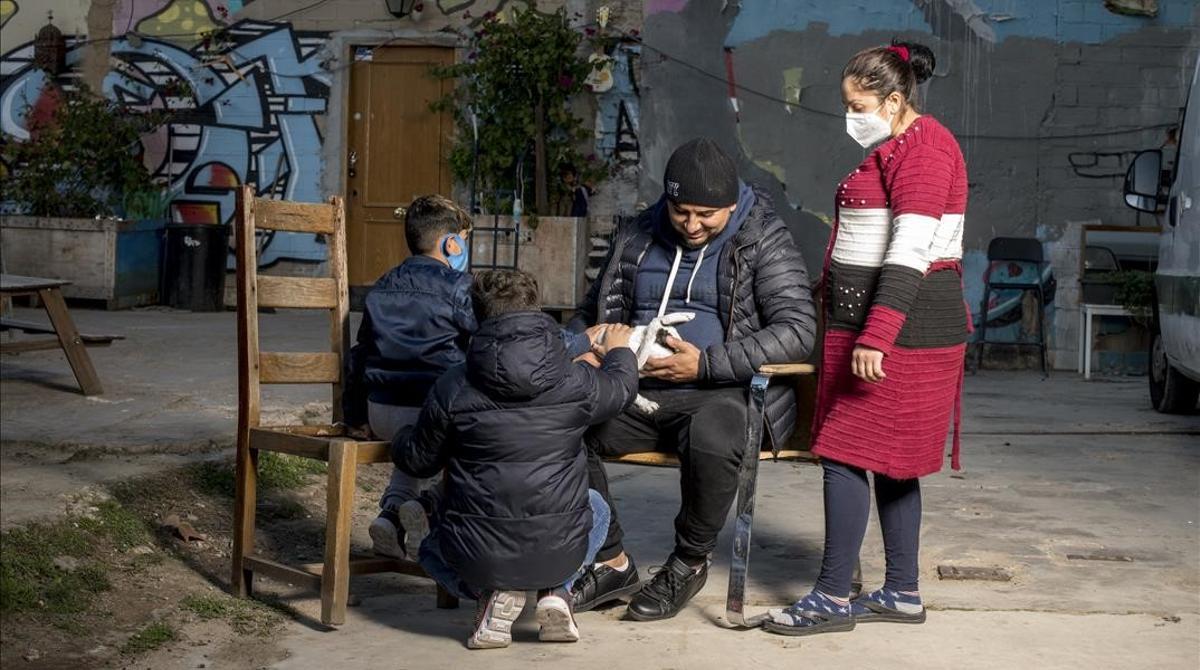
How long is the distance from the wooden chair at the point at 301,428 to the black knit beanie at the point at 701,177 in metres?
1.07

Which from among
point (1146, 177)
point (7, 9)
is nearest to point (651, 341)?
point (1146, 177)

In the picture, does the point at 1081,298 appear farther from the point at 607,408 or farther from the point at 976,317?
the point at 607,408

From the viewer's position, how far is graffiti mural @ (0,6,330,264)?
14672 mm

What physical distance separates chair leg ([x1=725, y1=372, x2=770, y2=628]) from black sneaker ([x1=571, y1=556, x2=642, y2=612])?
0.38m

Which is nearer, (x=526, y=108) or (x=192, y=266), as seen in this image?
(x=526, y=108)

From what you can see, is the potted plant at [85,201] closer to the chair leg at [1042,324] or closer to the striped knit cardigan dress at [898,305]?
the chair leg at [1042,324]

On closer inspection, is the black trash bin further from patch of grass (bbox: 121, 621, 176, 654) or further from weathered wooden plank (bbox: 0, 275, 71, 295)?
patch of grass (bbox: 121, 621, 176, 654)

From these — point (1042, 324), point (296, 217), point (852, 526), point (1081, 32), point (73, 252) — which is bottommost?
point (852, 526)

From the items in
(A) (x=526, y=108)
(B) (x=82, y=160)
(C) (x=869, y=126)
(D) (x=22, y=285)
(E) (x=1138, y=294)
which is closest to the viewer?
(C) (x=869, y=126)

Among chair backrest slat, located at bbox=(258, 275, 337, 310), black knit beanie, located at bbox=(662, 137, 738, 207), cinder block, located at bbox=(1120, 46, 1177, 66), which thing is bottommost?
chair backrest slat, located at bbox=(258, 275, 337, 310)

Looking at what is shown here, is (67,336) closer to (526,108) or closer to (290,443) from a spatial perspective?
(290,443)

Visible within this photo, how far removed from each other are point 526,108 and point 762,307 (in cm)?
926

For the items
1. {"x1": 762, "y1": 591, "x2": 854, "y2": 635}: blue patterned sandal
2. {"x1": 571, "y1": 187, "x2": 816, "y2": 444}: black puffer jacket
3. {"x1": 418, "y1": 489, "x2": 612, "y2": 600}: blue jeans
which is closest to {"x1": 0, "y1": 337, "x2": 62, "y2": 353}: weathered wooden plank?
{"x1": 418, "y1": 489, "x2": 612, "y2": 600}: blue jeans

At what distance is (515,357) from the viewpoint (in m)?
4.11
